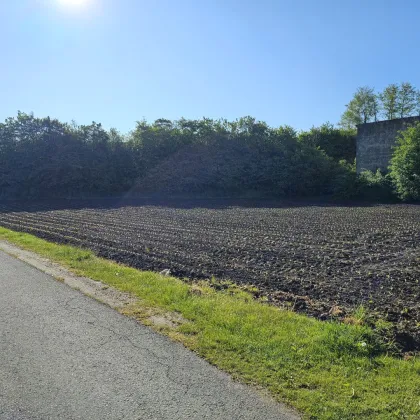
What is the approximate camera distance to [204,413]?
2.81 m

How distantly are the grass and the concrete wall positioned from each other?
31.1 meters

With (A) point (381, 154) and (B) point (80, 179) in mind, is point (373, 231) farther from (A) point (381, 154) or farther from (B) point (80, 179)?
(B) point (80, 179)

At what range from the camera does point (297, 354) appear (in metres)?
3.72

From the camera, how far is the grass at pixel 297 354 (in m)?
2.94

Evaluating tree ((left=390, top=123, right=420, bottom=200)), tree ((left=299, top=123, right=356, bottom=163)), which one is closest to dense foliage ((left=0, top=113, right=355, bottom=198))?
tree ((left=390, top=123, right=420, bottom=200))

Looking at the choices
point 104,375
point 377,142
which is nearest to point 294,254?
point 104,375

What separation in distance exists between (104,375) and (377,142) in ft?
115

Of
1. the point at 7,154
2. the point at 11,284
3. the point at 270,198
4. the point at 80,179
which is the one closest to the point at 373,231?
the point at 11,284

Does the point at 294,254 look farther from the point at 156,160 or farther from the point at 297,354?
the point at 156,160

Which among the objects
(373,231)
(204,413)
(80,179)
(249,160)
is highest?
(249,160)

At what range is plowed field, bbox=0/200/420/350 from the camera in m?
5.56

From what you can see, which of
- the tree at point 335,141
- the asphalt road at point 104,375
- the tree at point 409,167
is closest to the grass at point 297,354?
the asphalt road at point 104,375

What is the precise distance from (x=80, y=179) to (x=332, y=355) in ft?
112

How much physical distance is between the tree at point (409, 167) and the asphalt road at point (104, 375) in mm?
27496
